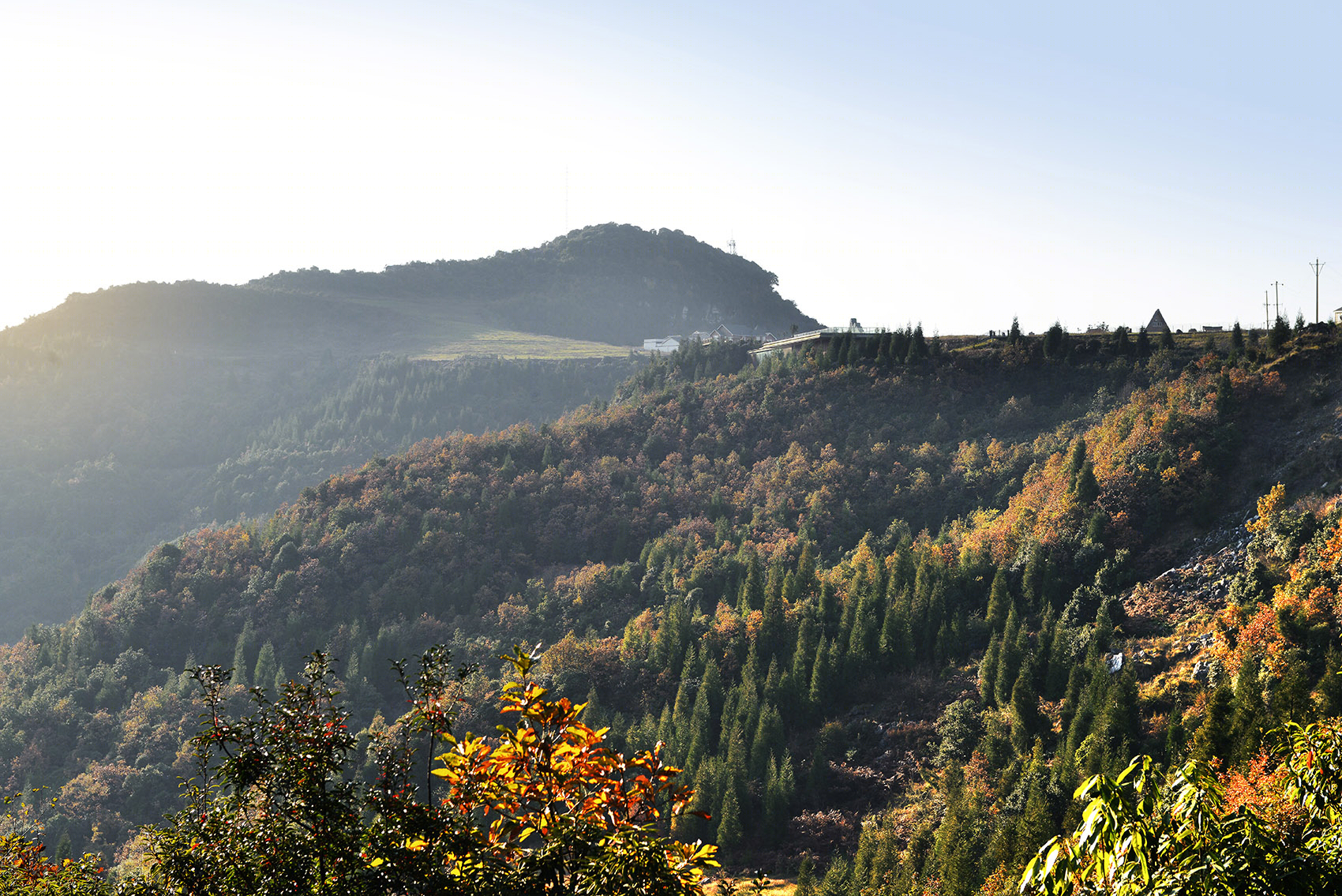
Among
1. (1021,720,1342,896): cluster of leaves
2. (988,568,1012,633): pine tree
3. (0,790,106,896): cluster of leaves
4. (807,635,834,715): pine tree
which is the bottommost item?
(807,635,834,715): pine tree

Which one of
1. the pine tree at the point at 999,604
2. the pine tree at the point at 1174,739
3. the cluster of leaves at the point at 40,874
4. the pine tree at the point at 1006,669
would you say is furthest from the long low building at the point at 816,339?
the cluster of leaves at the point at 40,874

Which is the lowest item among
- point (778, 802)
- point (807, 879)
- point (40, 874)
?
point (778, 802)

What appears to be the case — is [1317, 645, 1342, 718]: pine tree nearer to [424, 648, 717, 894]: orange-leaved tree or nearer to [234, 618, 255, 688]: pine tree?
[424, 648, 717, 894]: orange-leaved tree

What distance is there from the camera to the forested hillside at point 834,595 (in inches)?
1770

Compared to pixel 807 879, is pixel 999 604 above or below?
above

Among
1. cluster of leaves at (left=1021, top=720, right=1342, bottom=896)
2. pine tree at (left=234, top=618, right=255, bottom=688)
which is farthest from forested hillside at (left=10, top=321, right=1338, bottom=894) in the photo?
cluster of leaves at (left=1021, top=720, right=1342, bottom=896)

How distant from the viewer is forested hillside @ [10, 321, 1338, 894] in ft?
148

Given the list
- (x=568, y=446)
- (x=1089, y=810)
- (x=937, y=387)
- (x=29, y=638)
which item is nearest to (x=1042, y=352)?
(x=937, y=387)

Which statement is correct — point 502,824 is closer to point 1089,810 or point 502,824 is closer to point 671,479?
point 1089,810

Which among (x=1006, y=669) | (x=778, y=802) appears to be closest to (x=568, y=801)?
(x=778, y=802)

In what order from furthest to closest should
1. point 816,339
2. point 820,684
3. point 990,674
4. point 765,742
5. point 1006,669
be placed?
1. point 816,339
2. point 820,684
3. point 765,742
4. point 990,674
5. point 1006,669

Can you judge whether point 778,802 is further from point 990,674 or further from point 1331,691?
point 1331,691

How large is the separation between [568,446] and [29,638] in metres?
63.4

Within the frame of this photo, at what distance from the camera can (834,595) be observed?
69125 millimetres
